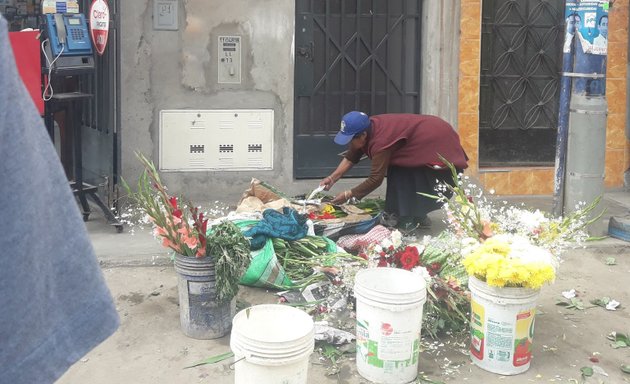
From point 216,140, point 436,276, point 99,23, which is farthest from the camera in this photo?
point 216,140

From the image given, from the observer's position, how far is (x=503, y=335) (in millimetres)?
3988

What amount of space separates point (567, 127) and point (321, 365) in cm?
357

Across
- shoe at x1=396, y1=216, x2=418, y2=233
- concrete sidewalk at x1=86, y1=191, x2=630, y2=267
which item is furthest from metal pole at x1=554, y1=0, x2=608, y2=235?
shoe at x1=396, y1=216, x2=418, y2=233

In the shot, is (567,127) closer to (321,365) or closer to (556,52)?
(556,52)

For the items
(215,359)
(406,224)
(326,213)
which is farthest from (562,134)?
(215,359)

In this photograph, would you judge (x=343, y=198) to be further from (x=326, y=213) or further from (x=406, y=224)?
(x=406, y=224)

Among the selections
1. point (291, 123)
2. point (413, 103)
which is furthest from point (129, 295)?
point (413, 103)

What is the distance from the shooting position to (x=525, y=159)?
8312 millimetres

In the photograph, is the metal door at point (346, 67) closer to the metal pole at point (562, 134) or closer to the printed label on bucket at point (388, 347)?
the metal pole at point (562, 134)

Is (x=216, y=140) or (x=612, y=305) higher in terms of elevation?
(x=216, y=140)

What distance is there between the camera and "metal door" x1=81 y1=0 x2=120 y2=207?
6419mm

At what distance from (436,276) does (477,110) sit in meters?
3.78

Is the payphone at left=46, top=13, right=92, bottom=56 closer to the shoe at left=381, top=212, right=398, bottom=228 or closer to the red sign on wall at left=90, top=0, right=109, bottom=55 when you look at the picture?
the red sign on wall at left=90, top=0, right=109, bottom=55

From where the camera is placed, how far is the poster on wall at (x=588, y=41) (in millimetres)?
6184
